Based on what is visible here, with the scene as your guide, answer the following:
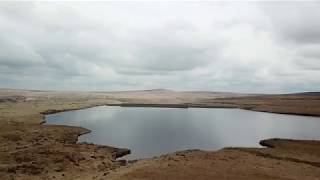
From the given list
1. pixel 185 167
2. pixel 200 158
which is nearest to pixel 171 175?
pixel 185 167

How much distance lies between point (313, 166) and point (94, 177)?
63.5 feet

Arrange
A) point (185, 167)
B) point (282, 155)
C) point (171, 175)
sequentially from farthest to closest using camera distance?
point (282, 155) < point (185, 167) < point (171, 175)

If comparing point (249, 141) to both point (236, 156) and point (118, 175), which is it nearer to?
point (236, 156)

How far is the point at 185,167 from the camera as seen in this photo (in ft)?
106

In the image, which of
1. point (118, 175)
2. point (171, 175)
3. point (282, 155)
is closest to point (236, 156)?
point (282, 155)

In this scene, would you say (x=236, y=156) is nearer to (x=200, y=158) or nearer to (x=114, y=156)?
(x=200, y=158)

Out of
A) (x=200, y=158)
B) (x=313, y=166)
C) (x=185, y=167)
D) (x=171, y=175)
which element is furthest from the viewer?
(x=200, y=158)

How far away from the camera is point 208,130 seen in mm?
72812

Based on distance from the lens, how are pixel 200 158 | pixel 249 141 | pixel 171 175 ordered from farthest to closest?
pixel 249 141
pixel 200 158
pixel 171 175

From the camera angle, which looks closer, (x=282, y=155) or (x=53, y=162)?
(x=53, y=162)

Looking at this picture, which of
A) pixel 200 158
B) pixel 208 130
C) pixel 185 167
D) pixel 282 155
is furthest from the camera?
pixel 208 130

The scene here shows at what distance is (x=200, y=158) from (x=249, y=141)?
22.3 m

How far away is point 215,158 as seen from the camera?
124 feet

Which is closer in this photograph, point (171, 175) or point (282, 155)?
point (171, 175)
